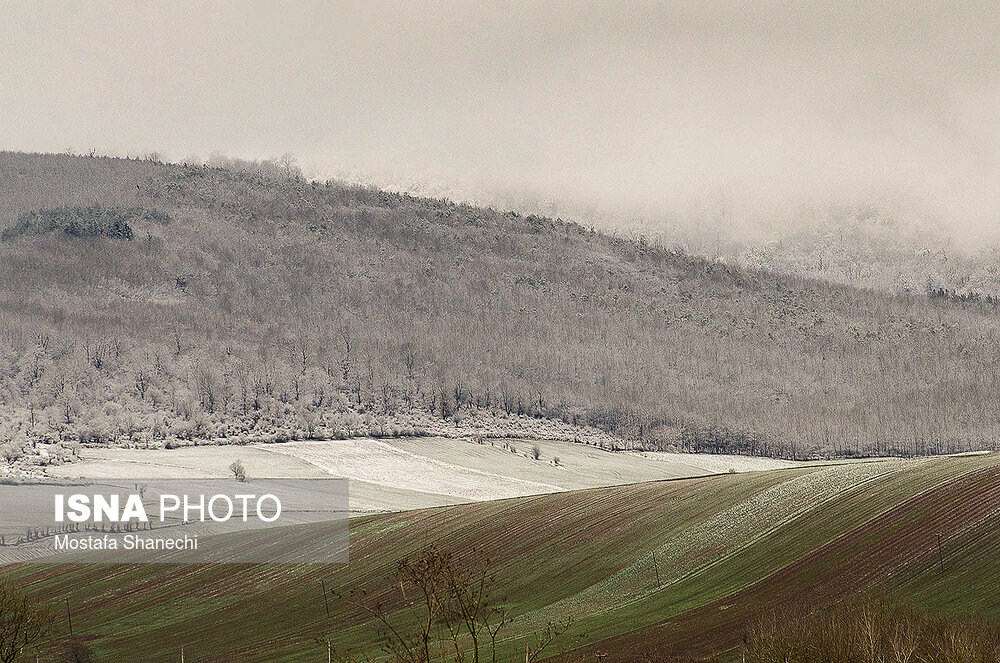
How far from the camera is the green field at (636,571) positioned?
80312 mm

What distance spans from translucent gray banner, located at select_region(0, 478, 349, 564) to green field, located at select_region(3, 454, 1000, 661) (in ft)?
15.3

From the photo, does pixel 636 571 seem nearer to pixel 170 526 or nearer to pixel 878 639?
pixel 878 639

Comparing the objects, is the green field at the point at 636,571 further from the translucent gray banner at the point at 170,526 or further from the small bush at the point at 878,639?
the small bush at the point at 878,639

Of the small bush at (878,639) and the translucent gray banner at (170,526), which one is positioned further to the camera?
the translucent gray banner at (170,526)

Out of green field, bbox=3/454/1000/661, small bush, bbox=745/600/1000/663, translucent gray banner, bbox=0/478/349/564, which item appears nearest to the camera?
small bush, bbox=745/600/1000/663

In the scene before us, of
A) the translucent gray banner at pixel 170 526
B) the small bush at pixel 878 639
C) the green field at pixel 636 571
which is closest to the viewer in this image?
the small bush at pixel 878 639

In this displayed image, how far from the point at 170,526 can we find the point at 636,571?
75.3m

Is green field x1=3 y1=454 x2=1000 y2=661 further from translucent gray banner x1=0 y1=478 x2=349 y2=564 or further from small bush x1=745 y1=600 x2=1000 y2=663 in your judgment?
small bush x1=745 y1=600 x2=1000 y2=663

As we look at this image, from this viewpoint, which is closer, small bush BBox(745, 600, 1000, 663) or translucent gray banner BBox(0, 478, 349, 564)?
small bush BBox(745, 600, 1000, 663)

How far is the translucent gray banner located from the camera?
418 ft

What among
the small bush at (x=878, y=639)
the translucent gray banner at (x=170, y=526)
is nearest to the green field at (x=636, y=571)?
the translucent gray banner at (x=170, y=526)

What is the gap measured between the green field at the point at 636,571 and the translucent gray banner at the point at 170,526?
15.3 ft

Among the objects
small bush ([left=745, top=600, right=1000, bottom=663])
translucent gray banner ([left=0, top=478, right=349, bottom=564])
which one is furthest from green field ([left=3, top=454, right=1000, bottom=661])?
small bush ([left=745, top=600, right=1000, bottom=663])

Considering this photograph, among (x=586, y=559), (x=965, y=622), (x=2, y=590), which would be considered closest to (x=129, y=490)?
(x=586, y=559)
